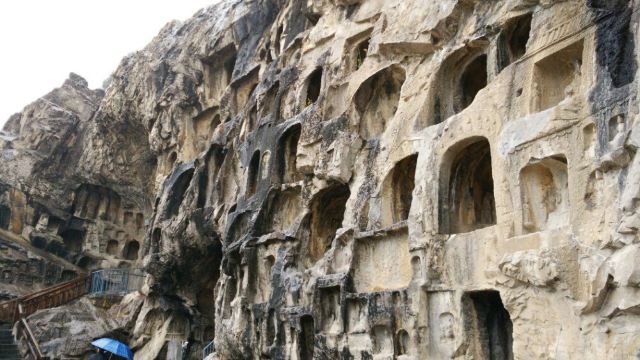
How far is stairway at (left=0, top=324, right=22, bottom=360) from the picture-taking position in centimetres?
1880

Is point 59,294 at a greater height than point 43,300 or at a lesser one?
greater

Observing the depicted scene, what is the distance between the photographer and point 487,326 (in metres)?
8.77

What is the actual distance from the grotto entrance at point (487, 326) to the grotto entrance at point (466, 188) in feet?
4.16

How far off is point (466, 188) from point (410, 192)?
142 centimetres

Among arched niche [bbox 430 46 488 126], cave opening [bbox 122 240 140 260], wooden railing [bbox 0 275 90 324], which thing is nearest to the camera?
arched niche [bbox 430 46 488 126]

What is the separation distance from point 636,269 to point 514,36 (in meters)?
5.09

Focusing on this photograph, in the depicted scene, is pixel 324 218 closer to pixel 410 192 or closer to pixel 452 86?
pixel 410 192

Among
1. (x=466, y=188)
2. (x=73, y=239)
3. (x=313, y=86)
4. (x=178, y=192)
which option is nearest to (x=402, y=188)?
(x=466, y=188)

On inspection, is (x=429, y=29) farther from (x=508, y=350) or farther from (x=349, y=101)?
(x=508, y=350)

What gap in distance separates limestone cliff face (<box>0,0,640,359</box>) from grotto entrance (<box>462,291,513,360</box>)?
0.03 m

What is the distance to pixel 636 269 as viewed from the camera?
A: 6031mm

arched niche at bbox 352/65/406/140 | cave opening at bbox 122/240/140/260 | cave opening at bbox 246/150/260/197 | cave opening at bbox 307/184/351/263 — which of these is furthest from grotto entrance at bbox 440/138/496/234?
cave opening at bbox 122/240/140/260

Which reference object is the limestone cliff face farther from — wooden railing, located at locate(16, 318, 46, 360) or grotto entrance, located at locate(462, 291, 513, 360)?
wooden railing, located at locate(16, 318, 46, 360)

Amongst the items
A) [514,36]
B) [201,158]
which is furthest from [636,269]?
[201,158]
